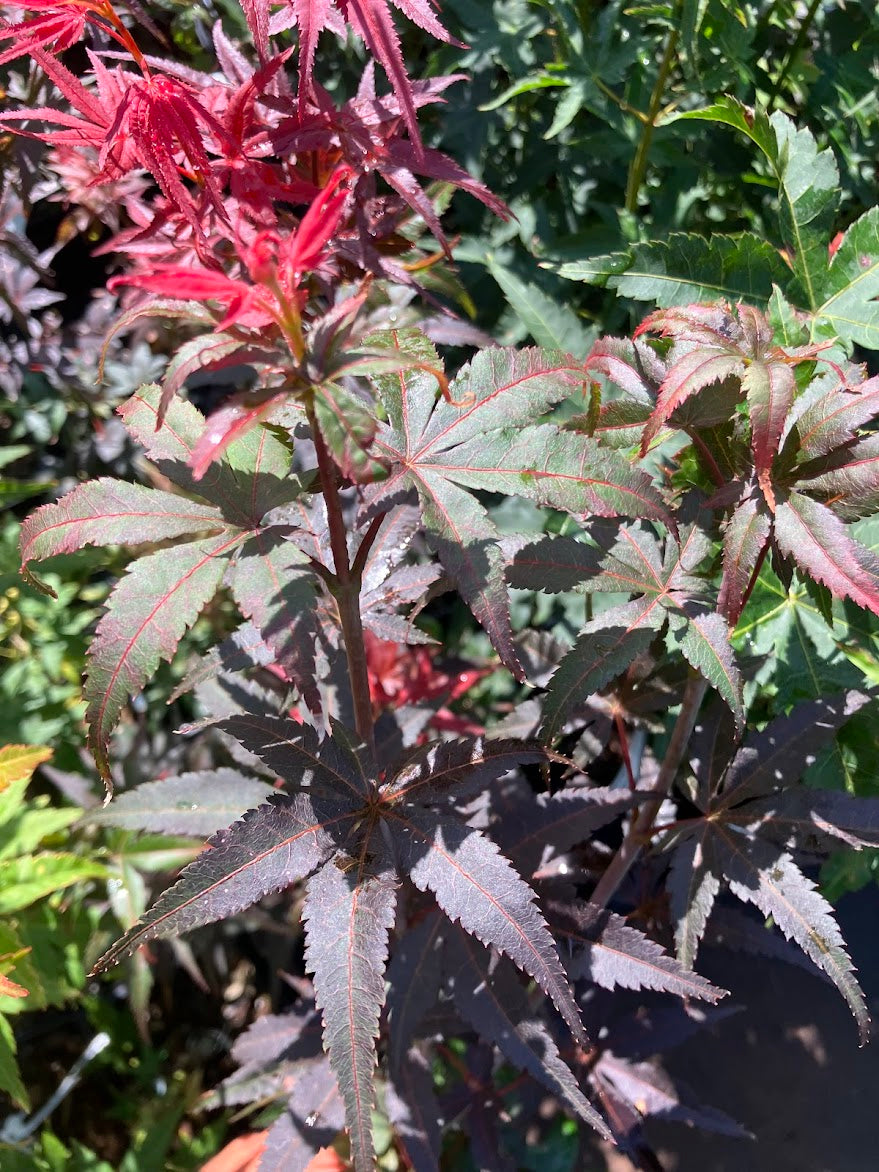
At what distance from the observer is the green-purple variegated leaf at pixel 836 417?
0.71 m

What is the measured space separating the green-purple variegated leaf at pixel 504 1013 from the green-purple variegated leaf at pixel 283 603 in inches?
15.8

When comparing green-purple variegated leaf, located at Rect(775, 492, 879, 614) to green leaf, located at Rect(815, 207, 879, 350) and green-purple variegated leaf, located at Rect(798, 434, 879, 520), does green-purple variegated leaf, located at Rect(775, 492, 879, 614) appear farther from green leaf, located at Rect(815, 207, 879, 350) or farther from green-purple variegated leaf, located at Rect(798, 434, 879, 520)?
green leaf, located at Rect(815, 207, 879, 350)

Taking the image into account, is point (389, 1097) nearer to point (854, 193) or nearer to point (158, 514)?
point (158, 514)

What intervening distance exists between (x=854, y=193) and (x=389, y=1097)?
1488 millimetres

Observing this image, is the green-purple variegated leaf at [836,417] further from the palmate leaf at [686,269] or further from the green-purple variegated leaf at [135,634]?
the green-purple variegated leaf at [135,634]

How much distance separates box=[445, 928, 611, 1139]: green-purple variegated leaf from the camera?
2.71 feet

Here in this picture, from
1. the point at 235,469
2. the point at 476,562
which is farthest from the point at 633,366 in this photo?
the point at 235,469

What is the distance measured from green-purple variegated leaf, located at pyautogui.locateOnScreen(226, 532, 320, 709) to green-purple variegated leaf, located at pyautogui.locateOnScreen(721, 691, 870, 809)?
0.50 metres

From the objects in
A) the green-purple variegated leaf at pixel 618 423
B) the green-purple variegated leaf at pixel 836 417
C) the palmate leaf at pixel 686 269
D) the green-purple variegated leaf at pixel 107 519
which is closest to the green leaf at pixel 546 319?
the palmate leaf at pixel 686 269

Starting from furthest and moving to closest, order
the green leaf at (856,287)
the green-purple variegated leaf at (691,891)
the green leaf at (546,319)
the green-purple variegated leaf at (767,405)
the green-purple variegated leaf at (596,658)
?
the green leaf at (546,319) < the green leaf at (856,287) < the green-purple variegated leaf at (691,891) < the green-purple variegated leaf at (596,658) < the green-purple variegated leaf at (767,405)

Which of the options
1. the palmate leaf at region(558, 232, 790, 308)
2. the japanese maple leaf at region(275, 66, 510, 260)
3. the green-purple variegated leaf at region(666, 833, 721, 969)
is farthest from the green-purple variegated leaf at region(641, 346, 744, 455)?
the green-purple variegated leaf at region(666, 833, 721, 969)

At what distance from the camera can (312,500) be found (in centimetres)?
101

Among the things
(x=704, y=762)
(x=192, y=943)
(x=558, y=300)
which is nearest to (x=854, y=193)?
(x=558, y=300)

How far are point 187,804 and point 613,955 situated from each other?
19.4 inches
